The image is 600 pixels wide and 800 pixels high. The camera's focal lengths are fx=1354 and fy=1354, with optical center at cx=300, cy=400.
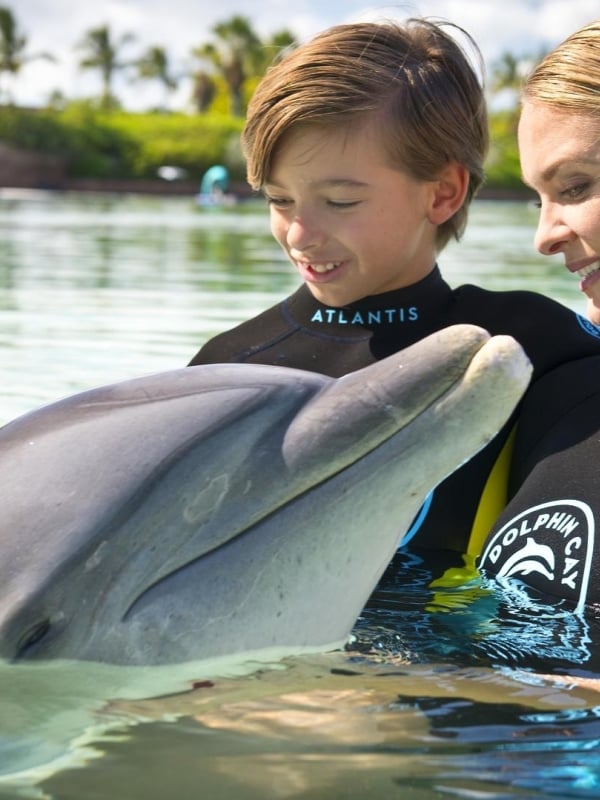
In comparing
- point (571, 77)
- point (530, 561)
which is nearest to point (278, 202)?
point (571, 77)

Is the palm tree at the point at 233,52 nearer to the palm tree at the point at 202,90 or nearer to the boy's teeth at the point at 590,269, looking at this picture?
the palm tree at the point at 202,90

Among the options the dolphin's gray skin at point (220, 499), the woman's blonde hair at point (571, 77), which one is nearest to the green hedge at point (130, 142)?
the woman's blonde hair at point (571, 77)

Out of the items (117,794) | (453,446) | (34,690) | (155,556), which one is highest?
(453,446)

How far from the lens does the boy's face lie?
4203 mm

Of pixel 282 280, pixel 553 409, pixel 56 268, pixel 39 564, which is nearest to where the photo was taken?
pixel 39 564

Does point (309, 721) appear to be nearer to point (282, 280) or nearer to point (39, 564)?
point (39, 564)

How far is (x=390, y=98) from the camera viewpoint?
430cm

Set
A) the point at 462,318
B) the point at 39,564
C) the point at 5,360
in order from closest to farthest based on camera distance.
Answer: the point at 39,564 < the point at 462,318 < the point at 5,360

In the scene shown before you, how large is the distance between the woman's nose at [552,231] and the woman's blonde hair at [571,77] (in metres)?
0.33

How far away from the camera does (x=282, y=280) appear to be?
1550 cm

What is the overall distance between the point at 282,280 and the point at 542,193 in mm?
11133

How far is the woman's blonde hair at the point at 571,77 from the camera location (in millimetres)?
4254

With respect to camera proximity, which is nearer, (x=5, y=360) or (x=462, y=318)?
(x=462, y=318)

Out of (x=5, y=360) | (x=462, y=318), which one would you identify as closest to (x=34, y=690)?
(x=462, y=318)
